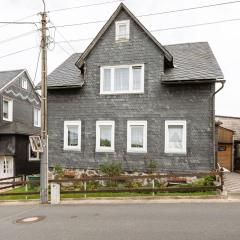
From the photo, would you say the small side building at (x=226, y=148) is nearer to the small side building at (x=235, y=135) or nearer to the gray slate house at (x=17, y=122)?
the small side building at (x=235, y=135)

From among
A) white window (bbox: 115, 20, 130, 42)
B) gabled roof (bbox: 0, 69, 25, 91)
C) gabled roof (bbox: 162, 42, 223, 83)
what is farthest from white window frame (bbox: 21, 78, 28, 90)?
gabled roof (bbox: 162, 42, 223, 83)

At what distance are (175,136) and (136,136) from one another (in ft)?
7.34

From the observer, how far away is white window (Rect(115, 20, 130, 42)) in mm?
18234

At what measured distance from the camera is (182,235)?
321 inches

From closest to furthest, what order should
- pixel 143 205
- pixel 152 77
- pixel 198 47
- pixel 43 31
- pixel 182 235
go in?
1. pixel 182 235
2. pixel 143 205
3. pixel 43 31
4. pixel 152 77
5. pixel 198 47

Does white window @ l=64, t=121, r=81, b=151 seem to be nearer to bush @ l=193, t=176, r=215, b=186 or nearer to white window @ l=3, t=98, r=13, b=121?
bush @ l=193, t=176, r=215, b=186

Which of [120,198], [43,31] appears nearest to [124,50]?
[43,31]

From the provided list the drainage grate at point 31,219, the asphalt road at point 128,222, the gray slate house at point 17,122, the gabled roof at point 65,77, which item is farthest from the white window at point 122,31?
the gray slate house at point 17,122

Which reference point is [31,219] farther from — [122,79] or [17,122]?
[17,122]

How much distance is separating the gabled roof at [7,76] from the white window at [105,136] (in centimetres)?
1349

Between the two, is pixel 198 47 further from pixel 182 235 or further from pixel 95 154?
pixel 182 235

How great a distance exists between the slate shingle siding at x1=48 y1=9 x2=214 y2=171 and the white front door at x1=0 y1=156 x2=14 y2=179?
26.6ft

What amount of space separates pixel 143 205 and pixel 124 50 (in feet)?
30.8

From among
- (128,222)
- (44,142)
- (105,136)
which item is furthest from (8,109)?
(128,222)
